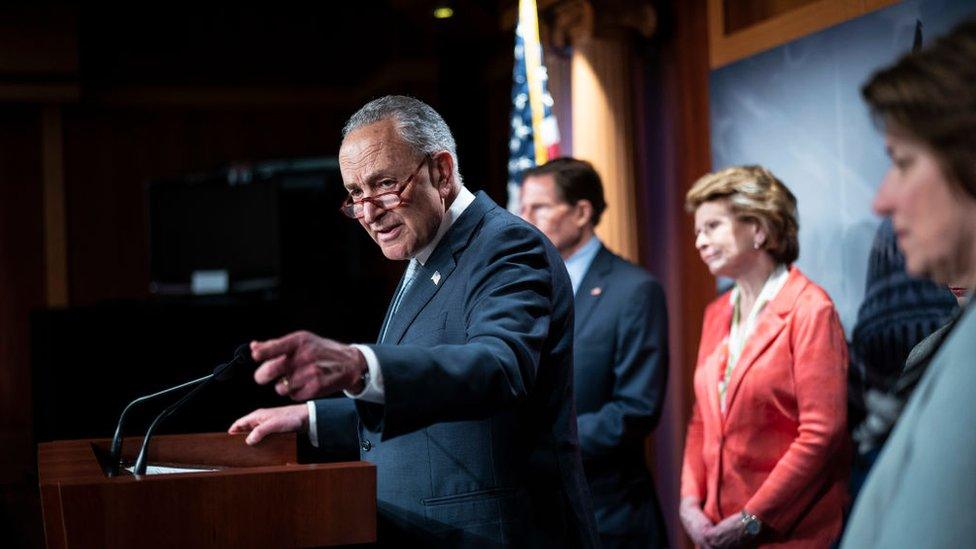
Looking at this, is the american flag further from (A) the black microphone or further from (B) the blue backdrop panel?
(A) the black microphone

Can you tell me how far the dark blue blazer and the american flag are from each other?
1.04m

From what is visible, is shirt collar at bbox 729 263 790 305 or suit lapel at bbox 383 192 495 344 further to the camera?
shirt collar at bbox 729 263 790 305

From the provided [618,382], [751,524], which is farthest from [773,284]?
[751,524]

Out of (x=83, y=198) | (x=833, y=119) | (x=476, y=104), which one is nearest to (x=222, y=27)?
(x=83, y=198)

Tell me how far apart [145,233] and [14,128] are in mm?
1251

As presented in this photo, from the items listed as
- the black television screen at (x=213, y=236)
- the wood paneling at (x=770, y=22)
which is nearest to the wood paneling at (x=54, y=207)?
the black television screen at (x=213, y=236)

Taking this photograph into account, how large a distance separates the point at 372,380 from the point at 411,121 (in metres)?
0.75

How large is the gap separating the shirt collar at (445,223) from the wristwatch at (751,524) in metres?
1.26

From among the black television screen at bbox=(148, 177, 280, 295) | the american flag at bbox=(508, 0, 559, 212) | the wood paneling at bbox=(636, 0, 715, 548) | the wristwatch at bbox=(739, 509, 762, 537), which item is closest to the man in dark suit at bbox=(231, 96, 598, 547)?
the wristwatch at bbox=(739, 509, 762, 537)

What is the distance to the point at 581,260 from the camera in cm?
359

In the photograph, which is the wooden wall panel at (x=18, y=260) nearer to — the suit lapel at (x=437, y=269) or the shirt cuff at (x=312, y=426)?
the shirt cuff at (x=312, y=426)

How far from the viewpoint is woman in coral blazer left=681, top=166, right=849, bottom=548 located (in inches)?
115

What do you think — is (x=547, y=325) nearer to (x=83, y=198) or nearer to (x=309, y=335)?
(x=309, y=335)

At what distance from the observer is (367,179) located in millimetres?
2189
